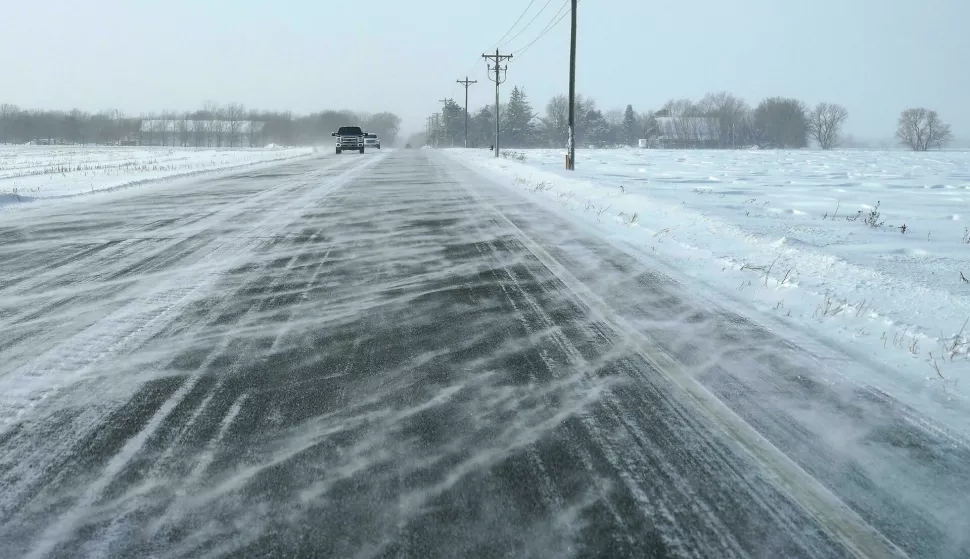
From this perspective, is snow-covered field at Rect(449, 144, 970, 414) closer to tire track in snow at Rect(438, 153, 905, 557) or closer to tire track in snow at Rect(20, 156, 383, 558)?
tire track in snow at Rect(438, 153, 905, 557)

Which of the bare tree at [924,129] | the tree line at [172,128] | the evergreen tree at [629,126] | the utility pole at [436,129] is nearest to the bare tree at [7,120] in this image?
the tree line at [172,128]

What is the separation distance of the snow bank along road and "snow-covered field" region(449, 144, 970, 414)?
63cm

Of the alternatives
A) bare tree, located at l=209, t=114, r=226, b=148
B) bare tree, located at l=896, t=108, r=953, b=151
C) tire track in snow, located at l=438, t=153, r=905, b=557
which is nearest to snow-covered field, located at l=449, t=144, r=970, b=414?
tire track in snow, located at l=438, t=153, r=905, b=557

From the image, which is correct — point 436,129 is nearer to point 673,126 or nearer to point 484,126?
point 484,126

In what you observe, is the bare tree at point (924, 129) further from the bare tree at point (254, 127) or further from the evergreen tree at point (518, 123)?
the bare tree at point (254, 127)

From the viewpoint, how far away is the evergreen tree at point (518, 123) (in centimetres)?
14225

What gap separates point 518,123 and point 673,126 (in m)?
31.4

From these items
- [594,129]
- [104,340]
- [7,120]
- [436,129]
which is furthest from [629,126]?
[104,340]

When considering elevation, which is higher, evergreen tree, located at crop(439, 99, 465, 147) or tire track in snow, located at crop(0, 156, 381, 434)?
evergreen tree, located at crop(439, 99, 465, 147)

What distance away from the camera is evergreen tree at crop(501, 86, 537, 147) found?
142250mm

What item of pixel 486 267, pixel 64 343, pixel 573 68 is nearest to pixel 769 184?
pixel 573 68

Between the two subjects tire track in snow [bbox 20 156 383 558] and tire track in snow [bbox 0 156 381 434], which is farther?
tire track in snow [bbox 0 156 381 434]

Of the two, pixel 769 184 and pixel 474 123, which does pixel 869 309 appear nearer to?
pixel 769 184

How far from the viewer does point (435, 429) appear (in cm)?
351
